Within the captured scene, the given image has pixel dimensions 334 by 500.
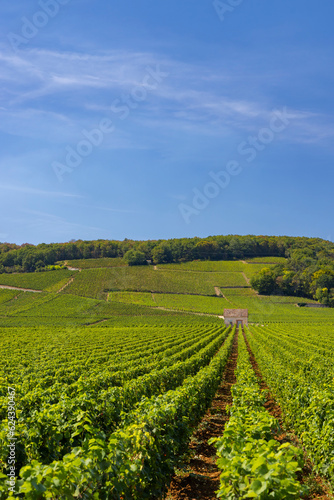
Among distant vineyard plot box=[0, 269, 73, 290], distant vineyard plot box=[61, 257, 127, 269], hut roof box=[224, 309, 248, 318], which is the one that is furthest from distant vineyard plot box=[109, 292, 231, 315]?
Result: distant vineyard plot box=[61, 257, 127, 269]

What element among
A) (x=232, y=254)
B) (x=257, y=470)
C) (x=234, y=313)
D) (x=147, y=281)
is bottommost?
(x=234, y=313)

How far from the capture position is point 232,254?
159m

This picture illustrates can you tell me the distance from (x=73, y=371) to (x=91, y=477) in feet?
48.9

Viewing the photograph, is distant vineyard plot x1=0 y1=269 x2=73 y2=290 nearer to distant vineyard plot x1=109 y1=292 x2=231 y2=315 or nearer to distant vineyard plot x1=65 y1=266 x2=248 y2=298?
distant vineyard plot x1=65 y1=266 x2=248 y2=298

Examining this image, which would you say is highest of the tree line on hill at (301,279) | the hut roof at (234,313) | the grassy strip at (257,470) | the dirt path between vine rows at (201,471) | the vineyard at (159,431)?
the tree line on hill at (301,279)

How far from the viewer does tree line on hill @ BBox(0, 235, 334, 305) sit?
119250mm

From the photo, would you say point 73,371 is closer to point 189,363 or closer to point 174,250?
point 189,363

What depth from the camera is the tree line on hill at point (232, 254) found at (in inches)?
4695

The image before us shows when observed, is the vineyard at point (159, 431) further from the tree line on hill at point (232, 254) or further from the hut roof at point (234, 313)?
the tree line on hill at point (232, 254)

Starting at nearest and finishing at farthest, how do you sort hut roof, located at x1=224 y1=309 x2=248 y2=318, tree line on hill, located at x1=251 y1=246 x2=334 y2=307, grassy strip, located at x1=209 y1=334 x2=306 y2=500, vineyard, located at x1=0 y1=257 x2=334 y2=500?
1. grassy strip, located at x1=209 y1=334 x2=306 y2=500
2. vineyard, located at x1=0 y1=257 x2=334 y2=500
3. hut roof, located at x1=224 y1=309 x2=248 y2=318
4. tree line on hill, located at x1=251 y1=246 x2=334 y2=307

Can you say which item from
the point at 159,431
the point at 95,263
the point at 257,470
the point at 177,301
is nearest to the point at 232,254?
the point at 95,263

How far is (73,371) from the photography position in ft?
59.7

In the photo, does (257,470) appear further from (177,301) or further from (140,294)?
(140,294)

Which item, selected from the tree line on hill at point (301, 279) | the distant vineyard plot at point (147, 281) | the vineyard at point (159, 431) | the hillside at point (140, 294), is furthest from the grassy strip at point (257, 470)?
the tree line on hill at point (301, 279)
